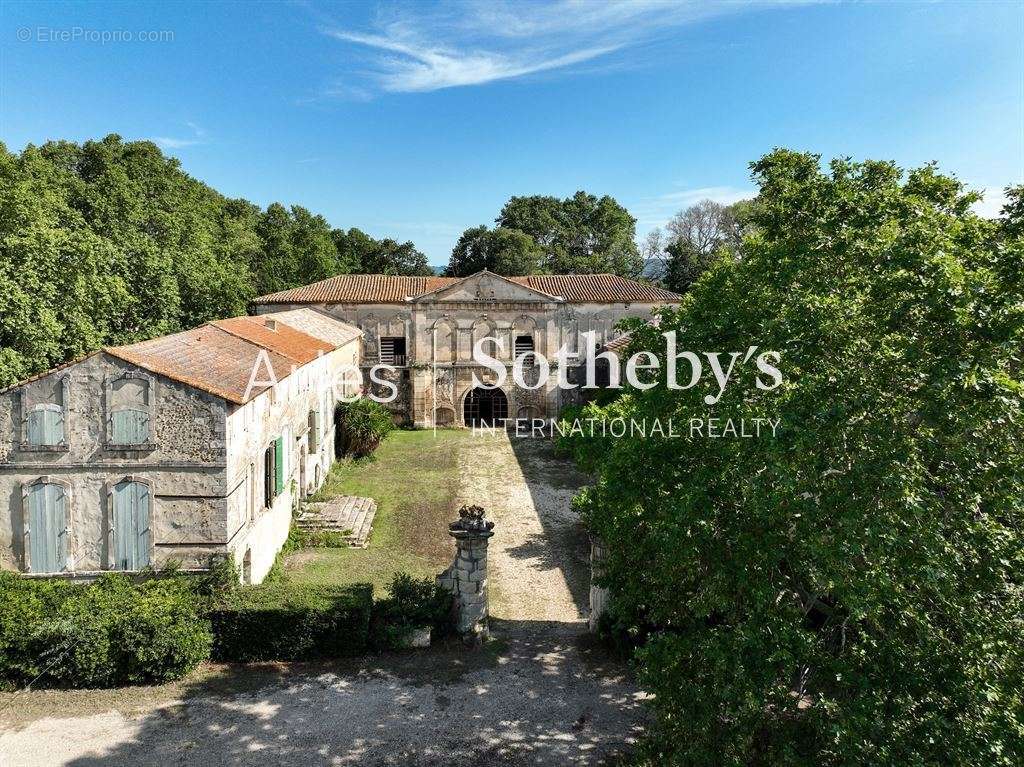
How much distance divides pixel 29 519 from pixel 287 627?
5655 millimetres

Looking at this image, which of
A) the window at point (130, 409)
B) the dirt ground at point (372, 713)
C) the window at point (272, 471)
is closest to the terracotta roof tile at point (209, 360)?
the window at point (130, 409)

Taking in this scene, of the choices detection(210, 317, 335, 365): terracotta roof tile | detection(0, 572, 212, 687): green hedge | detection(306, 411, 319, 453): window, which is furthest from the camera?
detection(306, 411, 319, 453): window

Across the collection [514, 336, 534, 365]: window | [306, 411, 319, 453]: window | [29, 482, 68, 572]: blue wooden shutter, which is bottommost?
[29, 482, 68, 572]: blue wooden shutter

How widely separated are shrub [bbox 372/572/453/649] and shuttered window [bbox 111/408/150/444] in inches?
226

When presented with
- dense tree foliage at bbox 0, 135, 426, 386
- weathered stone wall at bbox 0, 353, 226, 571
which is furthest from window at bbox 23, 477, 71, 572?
dense tree foliage at bbox 0, 135, 426, 386

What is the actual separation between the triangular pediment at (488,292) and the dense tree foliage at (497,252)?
21253 mm

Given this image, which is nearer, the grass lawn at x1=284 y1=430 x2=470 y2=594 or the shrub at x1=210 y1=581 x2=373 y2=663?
the shrub at x1=210 y1=581 x2=373 y2=663

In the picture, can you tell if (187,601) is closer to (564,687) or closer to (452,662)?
(452,662)

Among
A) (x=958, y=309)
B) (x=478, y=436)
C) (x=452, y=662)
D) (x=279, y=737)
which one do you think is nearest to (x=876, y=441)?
(x=958, y=309)

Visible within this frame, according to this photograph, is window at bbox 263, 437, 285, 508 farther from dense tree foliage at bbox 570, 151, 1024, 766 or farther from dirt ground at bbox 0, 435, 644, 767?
dense tree foliage at bbox 570, 151, 1024, 766

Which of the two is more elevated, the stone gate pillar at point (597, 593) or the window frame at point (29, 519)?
the window frame at point (29, 519)

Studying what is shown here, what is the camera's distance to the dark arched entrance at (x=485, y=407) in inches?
1286

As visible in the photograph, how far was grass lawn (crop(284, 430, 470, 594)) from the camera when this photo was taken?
15508 mm

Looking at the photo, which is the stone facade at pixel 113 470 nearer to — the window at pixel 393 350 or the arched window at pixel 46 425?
the arched window at pixel 46 425
